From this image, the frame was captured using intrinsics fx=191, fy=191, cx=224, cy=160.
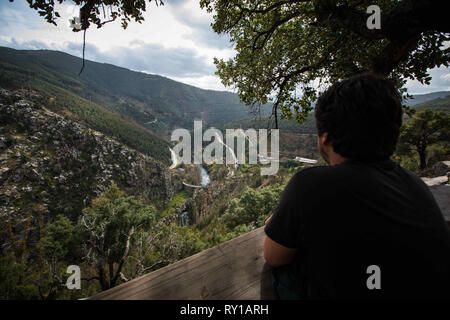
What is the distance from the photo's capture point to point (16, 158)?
55.0 meters

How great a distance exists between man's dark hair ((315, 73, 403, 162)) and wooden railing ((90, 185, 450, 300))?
1049mm

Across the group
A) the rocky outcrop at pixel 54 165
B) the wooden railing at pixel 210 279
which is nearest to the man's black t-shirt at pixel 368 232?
the wooden railing at pixel 210 279

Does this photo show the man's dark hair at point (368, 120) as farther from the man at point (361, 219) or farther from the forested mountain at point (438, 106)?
the forested mountain at point (438, 106)

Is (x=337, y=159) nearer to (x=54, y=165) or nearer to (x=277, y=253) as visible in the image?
(x=277, y=253)

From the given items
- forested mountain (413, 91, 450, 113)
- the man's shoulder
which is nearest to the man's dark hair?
the man's shoulder

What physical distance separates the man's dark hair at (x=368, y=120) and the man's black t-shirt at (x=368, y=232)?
85mm

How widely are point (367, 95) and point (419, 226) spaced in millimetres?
716

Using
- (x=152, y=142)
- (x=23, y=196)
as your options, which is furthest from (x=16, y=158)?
(x=152, y=142)

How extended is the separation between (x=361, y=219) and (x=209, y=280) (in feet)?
3.39

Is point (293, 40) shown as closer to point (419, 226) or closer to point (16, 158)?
point (419, 226)

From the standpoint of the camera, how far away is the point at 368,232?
90 centimetres

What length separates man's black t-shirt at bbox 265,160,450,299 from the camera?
872 mm

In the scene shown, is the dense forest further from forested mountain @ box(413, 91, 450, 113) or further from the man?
forested mountain @ box(413, 91, 450, 113)

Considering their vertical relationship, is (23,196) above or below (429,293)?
below
